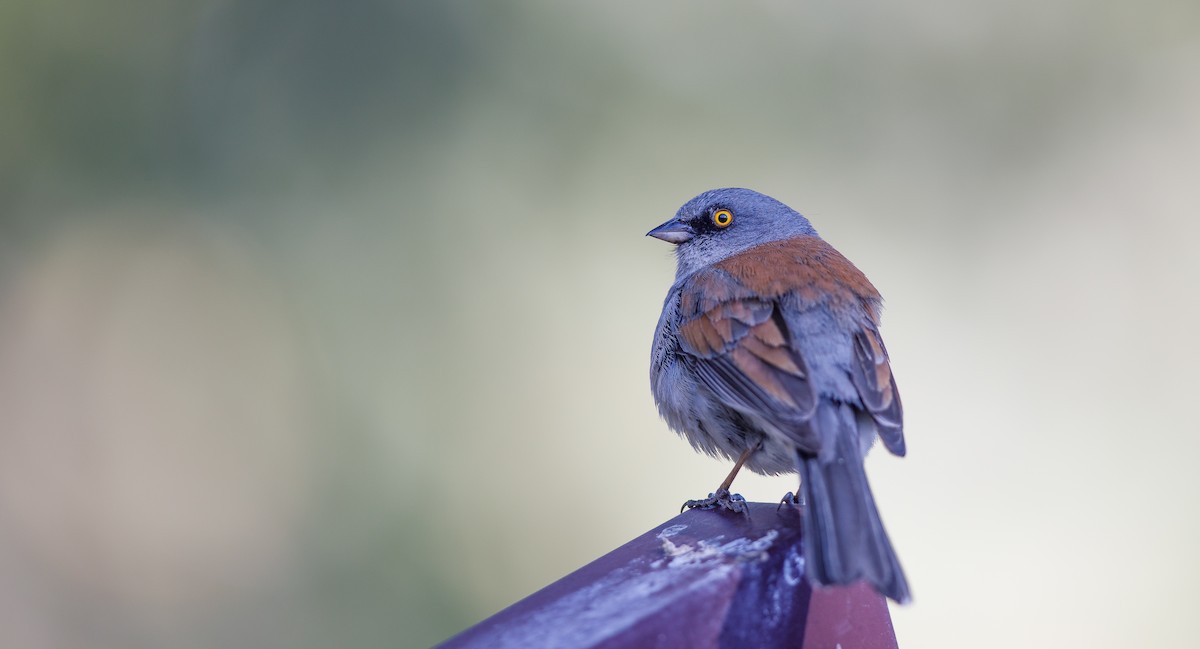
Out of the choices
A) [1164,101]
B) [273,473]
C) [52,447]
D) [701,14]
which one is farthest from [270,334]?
[1164,101]

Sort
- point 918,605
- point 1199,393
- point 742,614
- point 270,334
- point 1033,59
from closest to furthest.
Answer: point 742,614 → point 918,605 → point 1199,393 → point 270,334 → point 1033,59

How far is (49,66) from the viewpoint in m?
7.36

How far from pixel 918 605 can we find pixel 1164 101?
400 cm

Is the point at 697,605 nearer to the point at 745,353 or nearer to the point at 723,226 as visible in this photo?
the point at 745,353

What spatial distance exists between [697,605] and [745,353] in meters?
1.53

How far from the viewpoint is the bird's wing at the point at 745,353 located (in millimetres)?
2994

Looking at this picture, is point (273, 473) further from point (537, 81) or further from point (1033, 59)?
point (1033, 59)

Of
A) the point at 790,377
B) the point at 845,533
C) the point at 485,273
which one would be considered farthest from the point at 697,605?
Answer: the point at 485,273

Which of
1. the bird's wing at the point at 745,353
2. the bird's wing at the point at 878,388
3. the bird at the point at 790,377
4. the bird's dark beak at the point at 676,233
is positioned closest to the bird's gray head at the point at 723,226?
the bird's dark beak at the point at 676,233

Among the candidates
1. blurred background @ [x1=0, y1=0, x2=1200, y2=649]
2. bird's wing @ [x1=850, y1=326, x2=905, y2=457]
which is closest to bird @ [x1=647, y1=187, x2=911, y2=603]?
bird's wing @ [x1=850, y1=326, x2=905, y2=457]

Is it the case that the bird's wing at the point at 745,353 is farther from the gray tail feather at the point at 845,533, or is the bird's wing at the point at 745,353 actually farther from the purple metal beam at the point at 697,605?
the purple metal beam at the point at 697,605

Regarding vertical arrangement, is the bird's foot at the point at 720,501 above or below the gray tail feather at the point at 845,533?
below

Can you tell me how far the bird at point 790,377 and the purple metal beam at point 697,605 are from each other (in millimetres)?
113

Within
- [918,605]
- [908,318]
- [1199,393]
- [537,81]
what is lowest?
[918,605]
